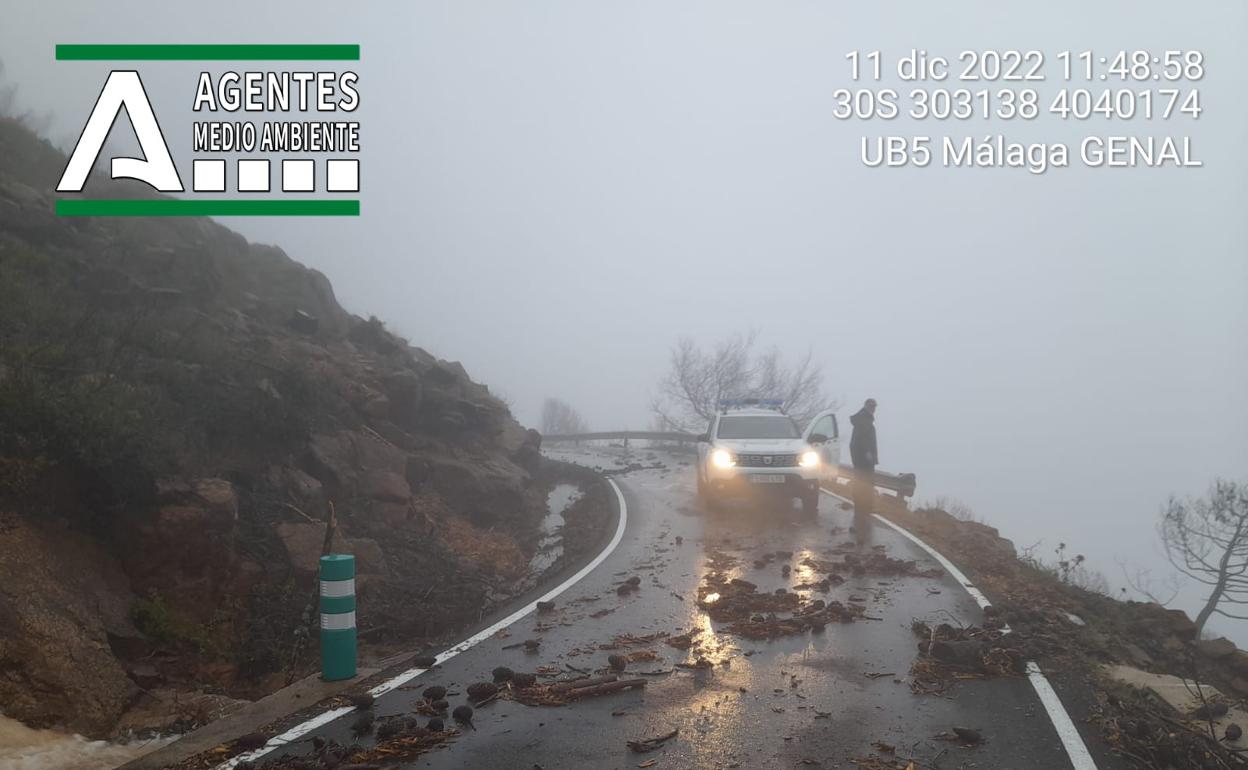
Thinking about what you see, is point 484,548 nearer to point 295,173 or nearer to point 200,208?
point 295,173

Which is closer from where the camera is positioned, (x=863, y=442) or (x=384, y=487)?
(x=384, y=487)

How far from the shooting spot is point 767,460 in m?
15.8

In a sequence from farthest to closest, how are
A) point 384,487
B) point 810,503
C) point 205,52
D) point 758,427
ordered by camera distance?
point 758,427
point 810,503
point 205,52
point 384,487

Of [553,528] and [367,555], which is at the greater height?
[367,555]

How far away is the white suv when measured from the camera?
616 inches

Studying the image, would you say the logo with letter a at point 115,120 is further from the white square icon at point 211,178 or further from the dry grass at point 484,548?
the dry grass at point 484,548

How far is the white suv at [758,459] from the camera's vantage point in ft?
51.3

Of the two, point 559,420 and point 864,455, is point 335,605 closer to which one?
point 864,455

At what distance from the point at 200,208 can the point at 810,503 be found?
15.5 metres

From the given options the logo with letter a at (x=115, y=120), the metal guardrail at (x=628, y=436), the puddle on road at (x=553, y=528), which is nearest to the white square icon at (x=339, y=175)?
the logo with letter a at (x=115, y=120)

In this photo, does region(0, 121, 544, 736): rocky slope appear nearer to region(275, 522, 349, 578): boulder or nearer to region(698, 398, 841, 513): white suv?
region(275, 522, 349, 578): boulder

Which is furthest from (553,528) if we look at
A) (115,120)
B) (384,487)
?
(115,120)

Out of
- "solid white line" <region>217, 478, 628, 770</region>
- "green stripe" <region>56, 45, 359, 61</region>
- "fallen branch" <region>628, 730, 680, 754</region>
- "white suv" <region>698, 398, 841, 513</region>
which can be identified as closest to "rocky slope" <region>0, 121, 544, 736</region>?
"solid white line" <region>217, 478, 628, 770</region>

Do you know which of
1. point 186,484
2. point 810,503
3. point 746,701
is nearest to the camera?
point 746,701
